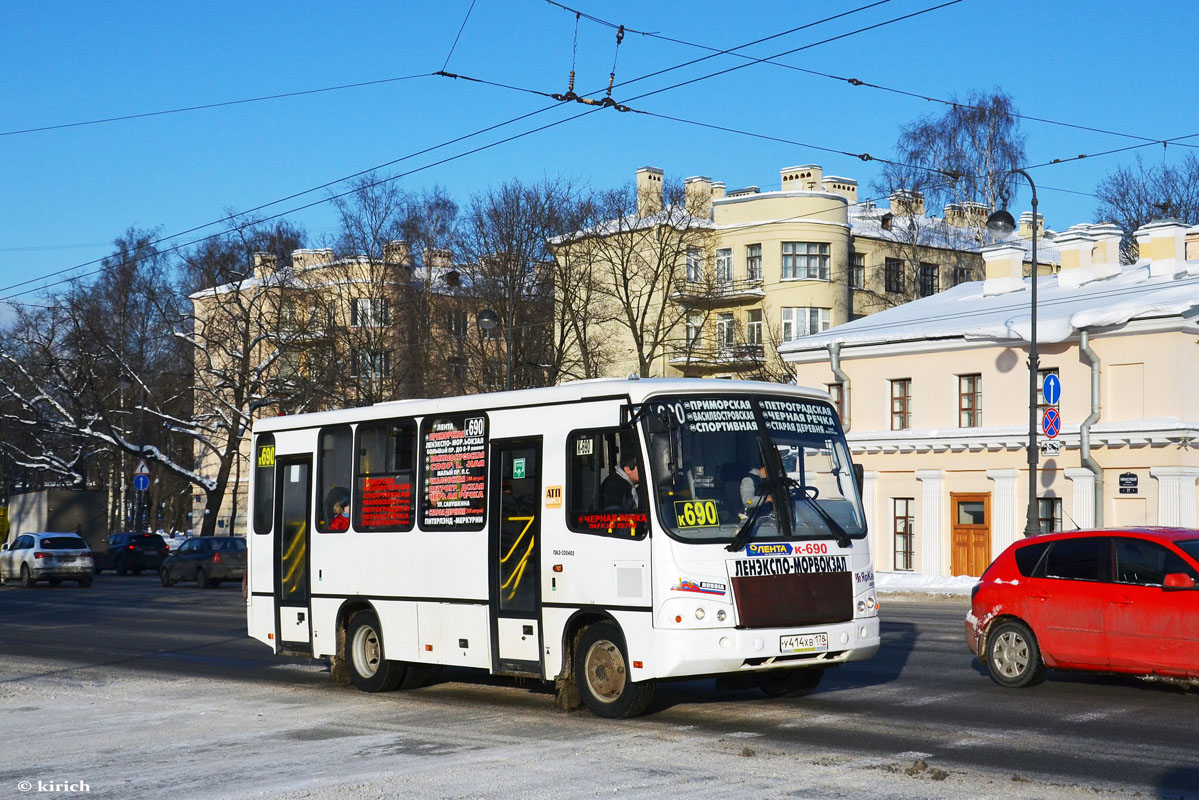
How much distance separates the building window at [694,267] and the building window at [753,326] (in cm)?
300

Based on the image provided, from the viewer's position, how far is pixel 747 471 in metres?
12.6

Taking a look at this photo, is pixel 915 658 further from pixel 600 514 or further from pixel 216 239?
pixel 216 239

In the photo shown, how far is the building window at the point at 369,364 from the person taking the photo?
59.6m

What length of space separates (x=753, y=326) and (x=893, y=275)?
28.9 feet

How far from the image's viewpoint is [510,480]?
540 inches

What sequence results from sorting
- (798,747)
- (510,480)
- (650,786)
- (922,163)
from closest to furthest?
(650,786), (798,747), (510,480), (922,163)

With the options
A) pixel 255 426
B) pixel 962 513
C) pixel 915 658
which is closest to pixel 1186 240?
pixel 962 513

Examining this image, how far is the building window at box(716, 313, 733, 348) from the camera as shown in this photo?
2663 inches

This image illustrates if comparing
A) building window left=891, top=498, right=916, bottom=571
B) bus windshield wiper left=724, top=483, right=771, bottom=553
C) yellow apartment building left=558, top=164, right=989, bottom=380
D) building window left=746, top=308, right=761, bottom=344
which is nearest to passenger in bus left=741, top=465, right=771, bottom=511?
bus windshield wiper left=724, top=483, right=771, bottom=553

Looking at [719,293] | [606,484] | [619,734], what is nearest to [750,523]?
[606,484]

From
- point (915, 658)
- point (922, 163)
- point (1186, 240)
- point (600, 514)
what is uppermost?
point (922, 163)

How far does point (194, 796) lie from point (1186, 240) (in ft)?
136

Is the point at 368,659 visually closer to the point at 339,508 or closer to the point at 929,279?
the point at 339,508

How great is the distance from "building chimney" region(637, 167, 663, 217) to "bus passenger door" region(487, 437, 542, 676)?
51.6 m
